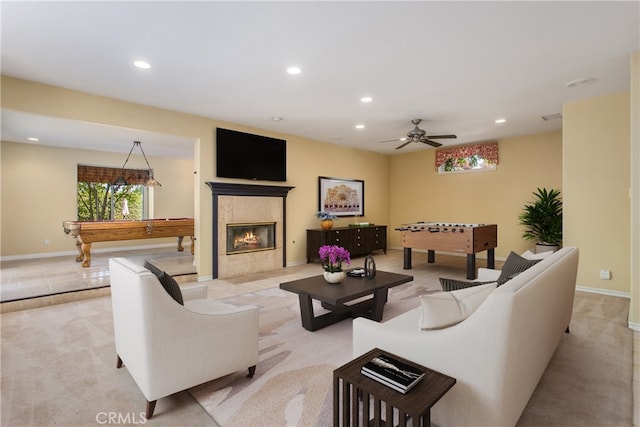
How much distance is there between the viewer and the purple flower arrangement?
316cm

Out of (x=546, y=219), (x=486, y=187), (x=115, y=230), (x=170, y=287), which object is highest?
(x=486, y=187)

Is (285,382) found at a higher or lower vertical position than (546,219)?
lower

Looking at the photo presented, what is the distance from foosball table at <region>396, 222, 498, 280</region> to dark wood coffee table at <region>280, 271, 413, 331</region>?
2.12 metres

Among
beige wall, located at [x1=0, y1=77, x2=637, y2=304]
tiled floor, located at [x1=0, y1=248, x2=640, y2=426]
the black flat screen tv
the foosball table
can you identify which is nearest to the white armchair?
tiled floor, located at [x1=0, y1=248, x2=640, y2=426]

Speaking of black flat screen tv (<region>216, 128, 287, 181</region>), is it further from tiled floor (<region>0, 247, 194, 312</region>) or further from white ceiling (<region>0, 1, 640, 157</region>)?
tiled floor (<region>0, 247, 194, 312</region>)

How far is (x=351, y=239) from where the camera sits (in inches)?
277

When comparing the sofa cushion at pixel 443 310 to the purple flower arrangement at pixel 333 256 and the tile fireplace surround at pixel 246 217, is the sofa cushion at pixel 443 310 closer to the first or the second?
the purple flower arrangement at pixel 333 256

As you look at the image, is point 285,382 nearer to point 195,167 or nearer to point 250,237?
point 250,237

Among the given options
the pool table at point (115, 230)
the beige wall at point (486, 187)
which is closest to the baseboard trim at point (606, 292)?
the beige wall at point (486, 187)

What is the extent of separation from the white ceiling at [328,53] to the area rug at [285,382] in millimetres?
2644

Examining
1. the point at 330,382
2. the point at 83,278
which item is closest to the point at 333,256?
the point at 330,382

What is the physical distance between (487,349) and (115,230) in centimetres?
614

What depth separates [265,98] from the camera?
4.29 meters

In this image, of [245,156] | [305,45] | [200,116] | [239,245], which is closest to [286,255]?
[239,245]
